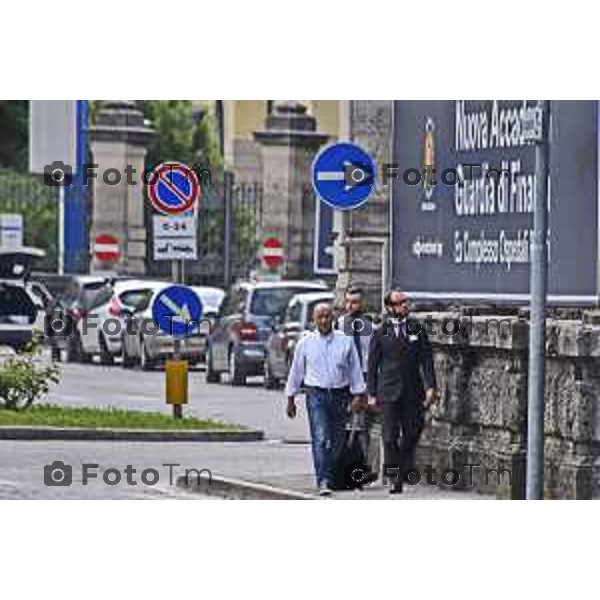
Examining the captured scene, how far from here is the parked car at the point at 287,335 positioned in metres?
26.9

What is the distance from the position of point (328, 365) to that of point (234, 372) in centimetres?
217

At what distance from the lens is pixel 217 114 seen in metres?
24.8

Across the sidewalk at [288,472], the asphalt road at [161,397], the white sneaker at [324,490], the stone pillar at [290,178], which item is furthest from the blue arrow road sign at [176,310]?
the white sneaker at [324,490]

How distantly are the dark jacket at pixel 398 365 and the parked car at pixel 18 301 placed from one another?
7.89 feet

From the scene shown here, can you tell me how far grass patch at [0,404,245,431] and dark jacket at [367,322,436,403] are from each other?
1231mm

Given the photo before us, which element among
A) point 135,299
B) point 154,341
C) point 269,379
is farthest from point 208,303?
point 269,379

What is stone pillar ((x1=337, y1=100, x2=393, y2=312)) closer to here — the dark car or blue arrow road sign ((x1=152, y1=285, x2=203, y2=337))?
blue arrow road sign ((x1=152, y1=285, x2=203, y2=337))

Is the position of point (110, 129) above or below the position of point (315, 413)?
above

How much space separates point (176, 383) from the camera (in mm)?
25703

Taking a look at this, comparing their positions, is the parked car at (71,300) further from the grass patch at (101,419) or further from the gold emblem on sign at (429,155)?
the gold emblem on sign at (429,155)

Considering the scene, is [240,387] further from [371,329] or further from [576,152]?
[576,152]
